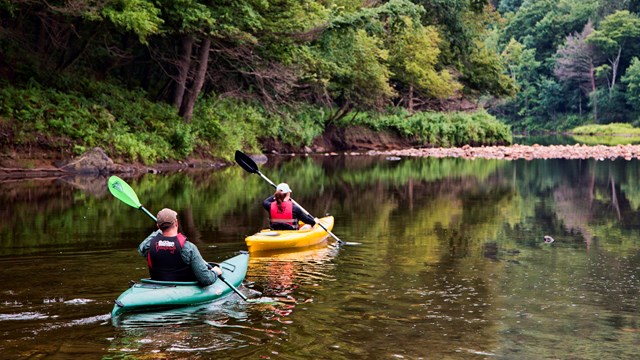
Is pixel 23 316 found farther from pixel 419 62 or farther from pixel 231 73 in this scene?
pixel 419 62

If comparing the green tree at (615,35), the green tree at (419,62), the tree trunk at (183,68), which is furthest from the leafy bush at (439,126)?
the green tree at (615,35)

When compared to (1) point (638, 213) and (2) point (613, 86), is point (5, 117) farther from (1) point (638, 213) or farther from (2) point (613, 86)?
(2) point (613, 86)

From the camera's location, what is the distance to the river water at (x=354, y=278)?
7555mm

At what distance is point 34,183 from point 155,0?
284 inches

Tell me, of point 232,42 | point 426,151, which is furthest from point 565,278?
point 426,151

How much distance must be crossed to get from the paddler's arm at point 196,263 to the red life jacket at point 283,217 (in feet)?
13.9

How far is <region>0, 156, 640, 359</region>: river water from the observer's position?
A: 24.8ft

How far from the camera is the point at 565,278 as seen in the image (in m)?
10.6

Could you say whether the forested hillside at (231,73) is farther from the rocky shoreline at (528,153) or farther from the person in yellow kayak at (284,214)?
the person in yellow kayak at (284,214)

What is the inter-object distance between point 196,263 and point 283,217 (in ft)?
14.9

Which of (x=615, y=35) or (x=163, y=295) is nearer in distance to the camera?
(x=163, y=295)

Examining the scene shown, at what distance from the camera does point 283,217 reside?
1325cm

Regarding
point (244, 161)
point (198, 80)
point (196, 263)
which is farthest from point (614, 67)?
point (196, 263)

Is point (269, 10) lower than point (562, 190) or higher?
higher
